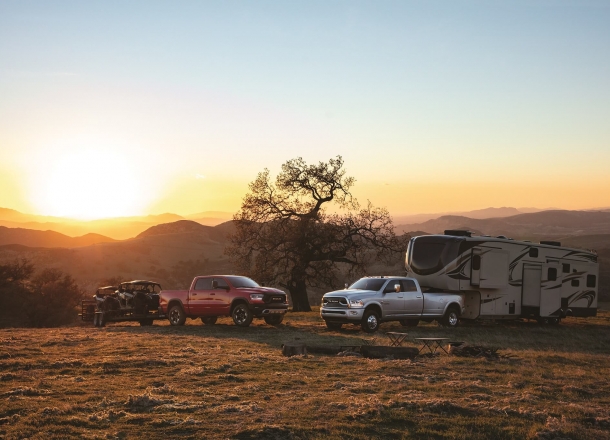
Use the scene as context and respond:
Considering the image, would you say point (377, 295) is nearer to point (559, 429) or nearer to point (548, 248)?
point (548, 248)

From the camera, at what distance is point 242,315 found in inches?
977

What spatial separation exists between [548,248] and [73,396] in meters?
24.5

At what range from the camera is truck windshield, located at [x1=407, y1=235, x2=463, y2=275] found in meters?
26.9

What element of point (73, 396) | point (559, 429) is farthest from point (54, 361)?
point (559, 429)

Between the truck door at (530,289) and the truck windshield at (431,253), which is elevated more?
the truck windshield at (431,253)

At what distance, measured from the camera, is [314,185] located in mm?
38812

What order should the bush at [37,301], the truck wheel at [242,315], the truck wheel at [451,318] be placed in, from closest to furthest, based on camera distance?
1. the truck wheel at [242,315]
2. the truck wheel at [451,318]
3. the bush at [37,301]

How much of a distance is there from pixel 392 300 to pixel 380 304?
59 centimetres

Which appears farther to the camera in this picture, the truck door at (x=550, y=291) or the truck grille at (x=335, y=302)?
the truck door at (x=550, y=291)

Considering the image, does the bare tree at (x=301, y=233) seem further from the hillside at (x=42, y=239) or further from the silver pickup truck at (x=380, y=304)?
the hillside at (x=42, y=239)

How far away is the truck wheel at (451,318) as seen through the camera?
1011 inches

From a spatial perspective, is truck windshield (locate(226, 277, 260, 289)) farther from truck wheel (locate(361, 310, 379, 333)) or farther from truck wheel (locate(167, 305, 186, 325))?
truck wheel (locate(361, 310, 379, 333))

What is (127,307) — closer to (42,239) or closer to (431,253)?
(431,253)

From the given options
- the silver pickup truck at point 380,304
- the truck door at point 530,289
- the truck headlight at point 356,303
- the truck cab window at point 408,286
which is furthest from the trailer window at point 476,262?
the truck headlight at point 356,303
